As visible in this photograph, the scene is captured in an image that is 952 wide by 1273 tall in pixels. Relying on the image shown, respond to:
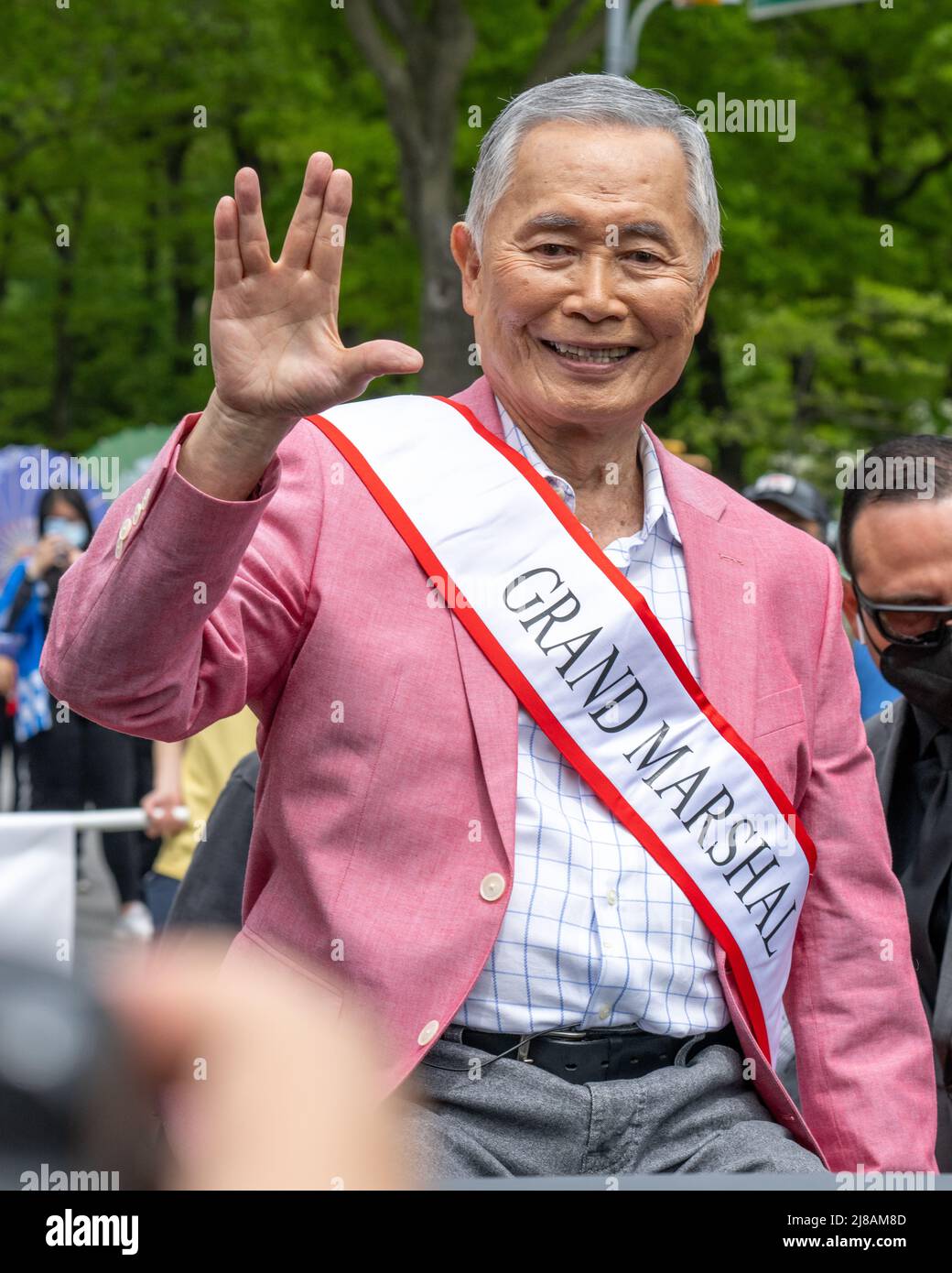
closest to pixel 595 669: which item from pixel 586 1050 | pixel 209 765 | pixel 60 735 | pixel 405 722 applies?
pixel 405 722

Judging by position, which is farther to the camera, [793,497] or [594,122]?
[793,497]

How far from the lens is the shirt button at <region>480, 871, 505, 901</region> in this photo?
2195 millimetres

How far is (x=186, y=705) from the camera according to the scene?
201 centimetres

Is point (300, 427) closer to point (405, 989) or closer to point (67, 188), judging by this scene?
point (405, 989)

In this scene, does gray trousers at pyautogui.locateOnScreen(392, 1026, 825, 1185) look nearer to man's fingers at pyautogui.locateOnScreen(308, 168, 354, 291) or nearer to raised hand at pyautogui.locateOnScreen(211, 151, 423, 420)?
raised hand at pyautogui.locateOnScreen(211, 151, 423, 420)

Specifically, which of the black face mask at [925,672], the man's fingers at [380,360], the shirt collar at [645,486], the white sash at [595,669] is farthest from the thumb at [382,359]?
the black face mask at [925,672]

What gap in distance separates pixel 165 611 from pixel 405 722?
0.42 metres

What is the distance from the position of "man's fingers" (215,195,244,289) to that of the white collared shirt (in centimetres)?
76

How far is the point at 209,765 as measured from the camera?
529 centimetres

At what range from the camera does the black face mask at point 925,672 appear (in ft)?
10.5

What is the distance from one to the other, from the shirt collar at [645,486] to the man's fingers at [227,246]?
82cm

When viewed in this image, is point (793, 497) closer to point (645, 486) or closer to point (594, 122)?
point (645, 486)

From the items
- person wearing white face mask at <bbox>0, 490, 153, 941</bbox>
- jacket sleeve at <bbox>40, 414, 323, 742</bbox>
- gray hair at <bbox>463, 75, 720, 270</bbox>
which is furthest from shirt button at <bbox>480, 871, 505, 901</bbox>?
person wearing white face mask at <bbox>0, 490, 153, 941</bbox>

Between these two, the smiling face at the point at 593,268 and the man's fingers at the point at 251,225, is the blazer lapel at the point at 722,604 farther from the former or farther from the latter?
the man's fingers at the point at 251,225
